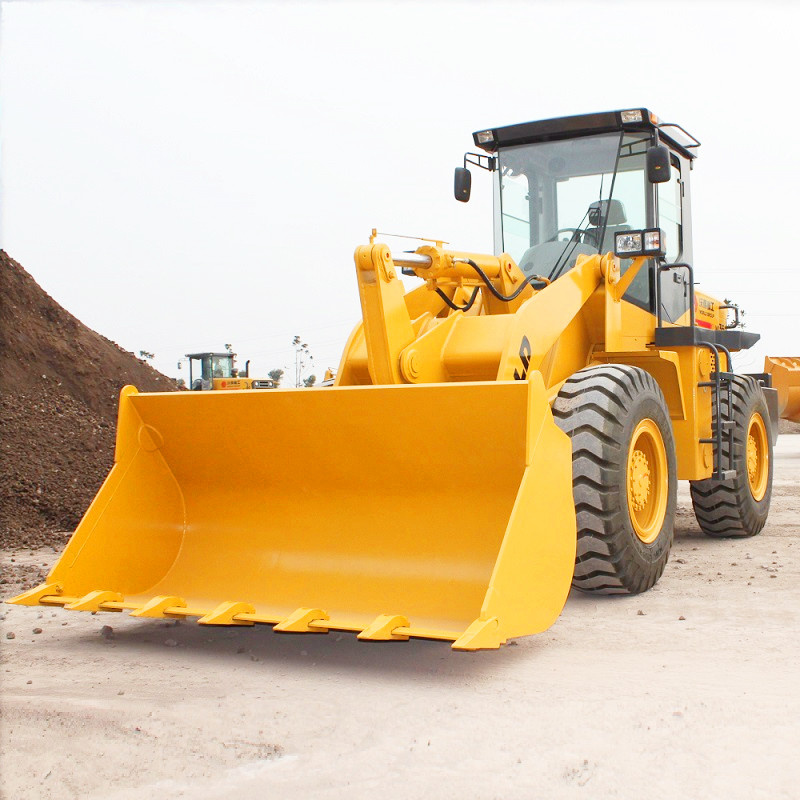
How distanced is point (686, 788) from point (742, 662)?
1.42m

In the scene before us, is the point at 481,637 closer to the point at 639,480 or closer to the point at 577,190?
the point at 639,480

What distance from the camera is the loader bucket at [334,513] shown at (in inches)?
166

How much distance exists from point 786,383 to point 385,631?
1646 cm

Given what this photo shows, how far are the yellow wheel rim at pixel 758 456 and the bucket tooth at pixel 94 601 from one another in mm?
5376

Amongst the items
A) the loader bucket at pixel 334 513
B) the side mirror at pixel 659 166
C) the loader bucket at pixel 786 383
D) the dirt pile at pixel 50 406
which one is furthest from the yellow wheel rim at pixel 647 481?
the loader bucket at pixel 786 383

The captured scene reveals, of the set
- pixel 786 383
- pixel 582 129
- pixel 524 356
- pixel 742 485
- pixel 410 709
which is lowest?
pixel 410 709

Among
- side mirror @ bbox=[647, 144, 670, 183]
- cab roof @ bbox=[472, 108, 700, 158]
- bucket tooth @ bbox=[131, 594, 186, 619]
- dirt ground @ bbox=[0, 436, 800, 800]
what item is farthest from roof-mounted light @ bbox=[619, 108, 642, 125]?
bucket tooth @ bbox=[131, 594, 186, 619]

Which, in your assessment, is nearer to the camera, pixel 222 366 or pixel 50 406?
pixel 50 406

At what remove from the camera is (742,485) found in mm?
7598

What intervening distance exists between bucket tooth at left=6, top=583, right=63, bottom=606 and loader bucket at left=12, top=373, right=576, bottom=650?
0.01m

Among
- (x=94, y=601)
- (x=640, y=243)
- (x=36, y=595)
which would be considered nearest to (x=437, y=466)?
(x=94, y=601)

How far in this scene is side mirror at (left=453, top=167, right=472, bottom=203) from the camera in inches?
275

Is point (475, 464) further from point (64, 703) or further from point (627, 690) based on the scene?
point (64, 703)

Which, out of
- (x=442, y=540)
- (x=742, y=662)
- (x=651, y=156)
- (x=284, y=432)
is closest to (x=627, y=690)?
(x=742, y=662)
